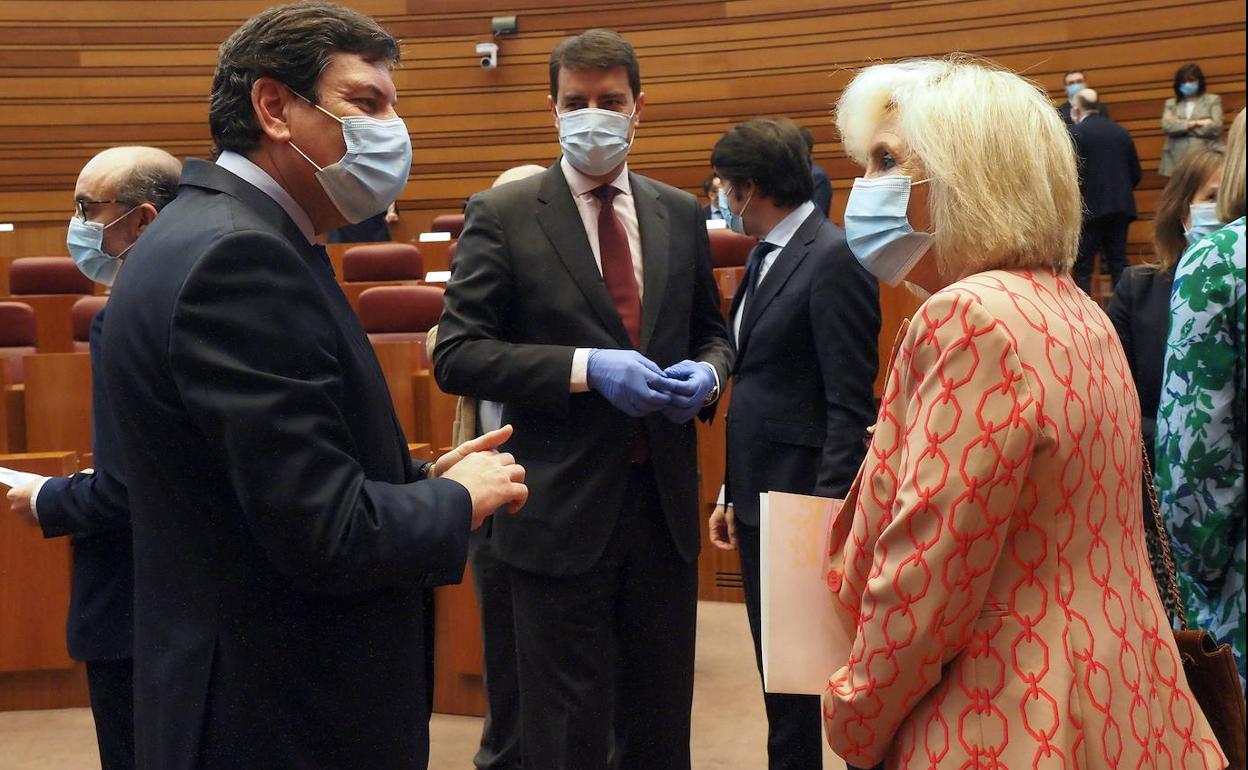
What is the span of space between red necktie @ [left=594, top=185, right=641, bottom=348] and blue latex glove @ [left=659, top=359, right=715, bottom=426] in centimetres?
13

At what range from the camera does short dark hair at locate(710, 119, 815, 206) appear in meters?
2.68

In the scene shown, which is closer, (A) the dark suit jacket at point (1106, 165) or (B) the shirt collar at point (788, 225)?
(B) the shirt collar at point (788, 225)

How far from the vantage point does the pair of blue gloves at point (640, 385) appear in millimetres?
2020

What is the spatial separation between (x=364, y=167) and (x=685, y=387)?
81 centimetres

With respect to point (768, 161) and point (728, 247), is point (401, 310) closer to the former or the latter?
point (728, 247)

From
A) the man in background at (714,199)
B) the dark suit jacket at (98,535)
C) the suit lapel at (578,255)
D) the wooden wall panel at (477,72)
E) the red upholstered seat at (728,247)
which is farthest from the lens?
the wooden wall panel at (477,72)

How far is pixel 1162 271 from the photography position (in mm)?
2646

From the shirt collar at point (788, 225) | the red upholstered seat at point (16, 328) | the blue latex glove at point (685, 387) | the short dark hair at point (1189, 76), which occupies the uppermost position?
the short dark hair at point (1189, 76)

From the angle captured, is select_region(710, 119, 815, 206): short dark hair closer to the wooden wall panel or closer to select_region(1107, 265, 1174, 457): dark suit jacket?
select_region(1107, 265, 1174, 457): dark suit jacket

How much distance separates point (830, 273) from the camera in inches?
98.4

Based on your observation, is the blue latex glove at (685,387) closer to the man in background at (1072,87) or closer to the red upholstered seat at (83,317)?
the red upholstered seat at (83,317)

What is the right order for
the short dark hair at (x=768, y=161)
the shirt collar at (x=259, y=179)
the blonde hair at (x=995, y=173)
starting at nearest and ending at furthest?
the blonde hair at (x=995, y=173), the shirt collar at (x=259, y=179), the short dark hair at (x=768, y=161)

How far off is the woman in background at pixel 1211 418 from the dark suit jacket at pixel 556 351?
799 millimetres

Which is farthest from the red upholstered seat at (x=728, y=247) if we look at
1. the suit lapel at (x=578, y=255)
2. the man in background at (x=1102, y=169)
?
the suit lapel at (x=578, y=255)
